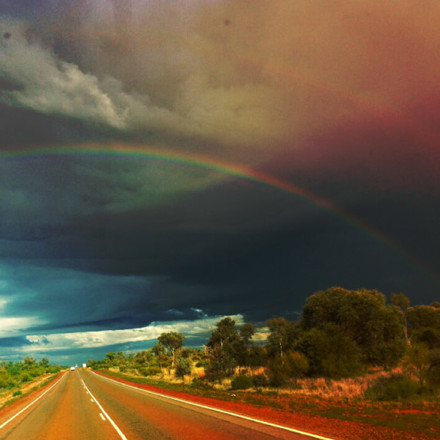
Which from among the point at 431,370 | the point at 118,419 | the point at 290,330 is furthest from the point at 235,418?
the point at 290,330

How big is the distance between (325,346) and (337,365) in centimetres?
238

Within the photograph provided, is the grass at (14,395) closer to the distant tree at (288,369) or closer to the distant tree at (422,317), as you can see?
the distant tree at (288,369)

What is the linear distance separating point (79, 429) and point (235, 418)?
6.66m

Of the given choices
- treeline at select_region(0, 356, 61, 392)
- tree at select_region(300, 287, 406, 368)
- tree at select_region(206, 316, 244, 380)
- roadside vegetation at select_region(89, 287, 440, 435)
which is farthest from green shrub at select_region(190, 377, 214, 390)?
treeline at select_region(0, 356, 61, 392)

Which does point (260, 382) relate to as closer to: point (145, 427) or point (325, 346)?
point (325, 346)

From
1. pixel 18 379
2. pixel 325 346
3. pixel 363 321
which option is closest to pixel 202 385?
pixel 325 346

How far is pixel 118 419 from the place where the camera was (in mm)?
17516

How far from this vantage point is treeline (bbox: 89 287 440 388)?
120 feet

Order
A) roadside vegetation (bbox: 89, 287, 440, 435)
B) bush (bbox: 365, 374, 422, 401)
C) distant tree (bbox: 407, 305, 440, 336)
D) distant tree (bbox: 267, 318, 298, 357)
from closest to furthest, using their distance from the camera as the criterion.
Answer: roadside vegetation (bbox: 89, 287, 440, 435) → bush (bbox: 365, 374, 422, 401) → distant tree (bbox: 267, 318, 298, 357) → distant tree (bbox: 407, 305, 440, 336)

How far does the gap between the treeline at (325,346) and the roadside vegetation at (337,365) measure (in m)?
0.11

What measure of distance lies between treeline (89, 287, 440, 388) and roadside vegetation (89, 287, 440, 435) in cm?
11

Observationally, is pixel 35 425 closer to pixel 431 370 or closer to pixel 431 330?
pixel 431 370

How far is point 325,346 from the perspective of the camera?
38.3 meters

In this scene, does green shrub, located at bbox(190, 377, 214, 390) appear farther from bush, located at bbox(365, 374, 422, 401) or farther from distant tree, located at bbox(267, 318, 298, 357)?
bush, located at bbox(365, 374, 422, 401)
